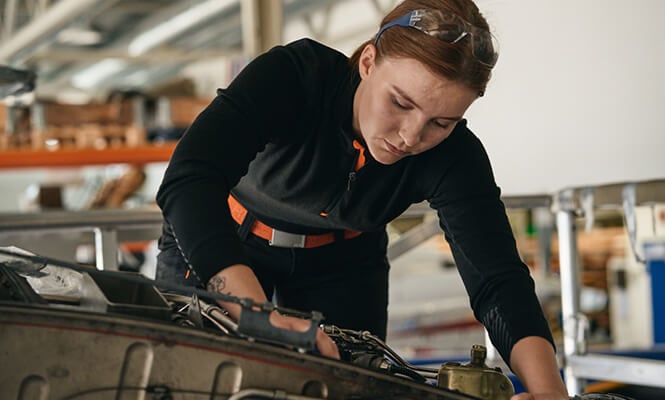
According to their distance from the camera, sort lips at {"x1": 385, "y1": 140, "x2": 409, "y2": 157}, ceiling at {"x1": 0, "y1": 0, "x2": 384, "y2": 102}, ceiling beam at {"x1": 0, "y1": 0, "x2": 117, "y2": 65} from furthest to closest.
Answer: ceiling at {"x1": 0, "y1": 0, "x2": 384, "y2": 102}, ceiling beam at {"x1": 0, "y1": 0, "x2": 117, "y2": 65}, lips at {"x1": 385, "y1": 140, "x2": 409, "y2": 157}

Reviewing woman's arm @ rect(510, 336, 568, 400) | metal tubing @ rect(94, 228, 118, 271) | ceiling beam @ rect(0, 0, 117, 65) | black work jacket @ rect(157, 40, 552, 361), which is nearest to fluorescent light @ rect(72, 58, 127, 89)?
ceiling beam @ rect(0, 0, 117, 65)

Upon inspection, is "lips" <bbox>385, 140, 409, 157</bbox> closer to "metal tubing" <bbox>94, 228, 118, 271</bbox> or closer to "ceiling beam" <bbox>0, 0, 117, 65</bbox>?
"metal tubing" <bbox>94, 228, 118, 271</bbox>

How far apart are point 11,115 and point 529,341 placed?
527 centimetres

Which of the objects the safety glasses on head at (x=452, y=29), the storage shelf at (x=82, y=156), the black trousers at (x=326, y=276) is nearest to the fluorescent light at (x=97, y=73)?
the storage shelf at (x=82, y=156)

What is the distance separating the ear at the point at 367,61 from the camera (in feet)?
4.63

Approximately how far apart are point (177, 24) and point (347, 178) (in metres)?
7.76

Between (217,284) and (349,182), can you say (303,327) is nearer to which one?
(217,284)

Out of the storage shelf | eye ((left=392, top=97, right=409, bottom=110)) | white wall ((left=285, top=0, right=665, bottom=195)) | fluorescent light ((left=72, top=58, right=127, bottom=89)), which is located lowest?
eye ((left=392, top=97, right=409, bottom=110))

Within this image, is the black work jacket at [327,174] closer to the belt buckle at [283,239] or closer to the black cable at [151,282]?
the belt buckle at [283,239]

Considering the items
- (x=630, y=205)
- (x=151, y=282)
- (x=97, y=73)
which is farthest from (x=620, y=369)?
(x=97, y=73)

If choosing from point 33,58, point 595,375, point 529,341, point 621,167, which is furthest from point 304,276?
point 33,58

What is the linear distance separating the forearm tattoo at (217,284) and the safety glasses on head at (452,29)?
471mm

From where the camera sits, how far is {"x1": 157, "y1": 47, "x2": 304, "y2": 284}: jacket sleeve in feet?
3.93

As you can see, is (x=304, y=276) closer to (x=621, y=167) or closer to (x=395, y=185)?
(x=395, y=185)
